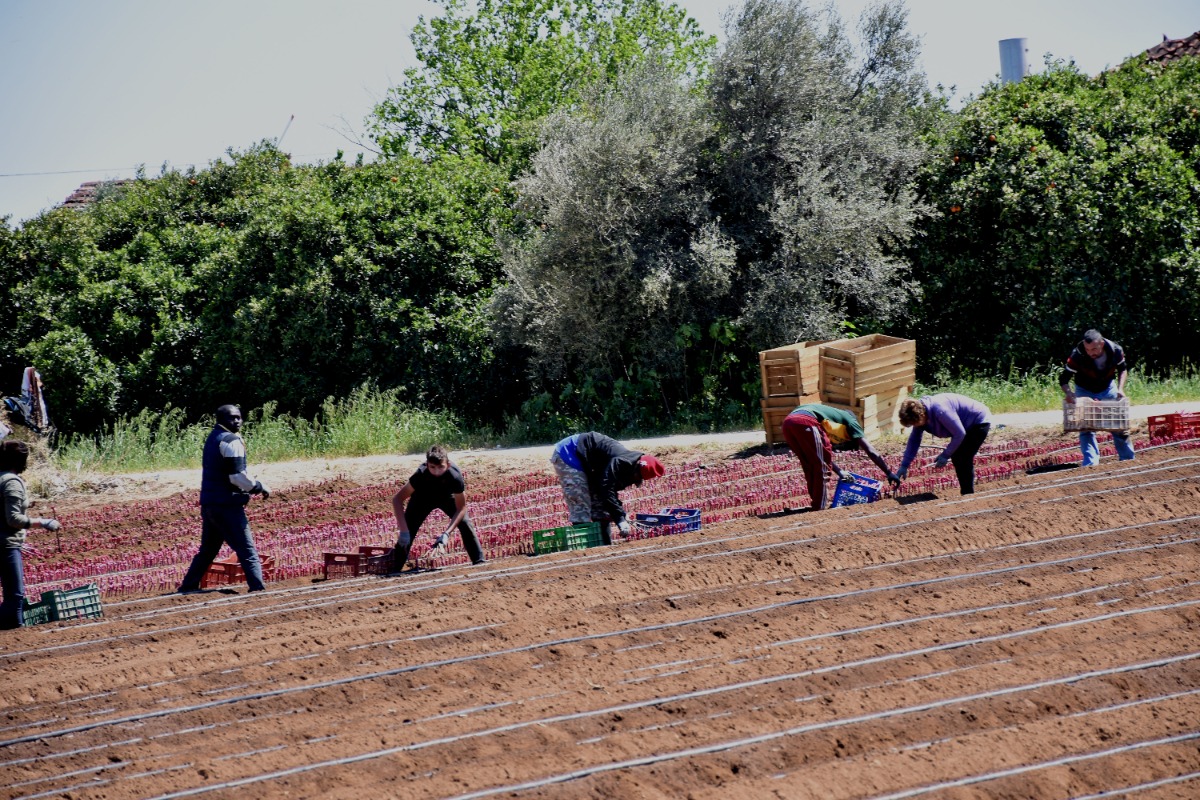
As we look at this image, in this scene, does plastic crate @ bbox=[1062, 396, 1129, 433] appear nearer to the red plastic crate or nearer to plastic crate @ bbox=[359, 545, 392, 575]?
plastic crate @ bbox=[359, 545, 392, 575]

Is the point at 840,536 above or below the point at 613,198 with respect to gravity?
below

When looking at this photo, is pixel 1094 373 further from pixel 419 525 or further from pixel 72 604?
pixel 72 604

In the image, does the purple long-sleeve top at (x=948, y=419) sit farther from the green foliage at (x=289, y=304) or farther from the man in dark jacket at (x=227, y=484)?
the green foliage at (x=289, y=304)

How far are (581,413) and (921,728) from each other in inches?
520

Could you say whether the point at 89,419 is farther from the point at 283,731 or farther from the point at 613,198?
the point at 283,731

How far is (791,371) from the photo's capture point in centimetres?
1477

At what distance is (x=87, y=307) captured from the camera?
21781mm

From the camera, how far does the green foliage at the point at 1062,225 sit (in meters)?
18.0

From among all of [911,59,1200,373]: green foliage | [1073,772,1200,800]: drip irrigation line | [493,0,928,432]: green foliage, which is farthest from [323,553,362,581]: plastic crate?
[911,59,1200,373]: green foliage

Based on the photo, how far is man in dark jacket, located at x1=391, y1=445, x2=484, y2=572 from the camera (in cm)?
888

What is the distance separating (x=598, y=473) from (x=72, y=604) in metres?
4.10

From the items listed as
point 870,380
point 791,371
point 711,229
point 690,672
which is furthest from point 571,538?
point 711,229

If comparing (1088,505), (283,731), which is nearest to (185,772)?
(283,731)

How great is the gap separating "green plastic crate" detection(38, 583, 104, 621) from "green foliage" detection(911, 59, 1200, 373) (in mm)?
14046
